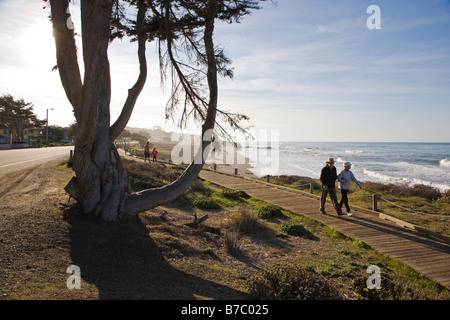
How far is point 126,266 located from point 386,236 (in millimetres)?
7409

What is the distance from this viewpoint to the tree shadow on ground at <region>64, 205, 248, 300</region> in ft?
14.5

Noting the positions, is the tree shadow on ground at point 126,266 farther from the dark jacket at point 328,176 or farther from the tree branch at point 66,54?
the dark jacket at point 328,176

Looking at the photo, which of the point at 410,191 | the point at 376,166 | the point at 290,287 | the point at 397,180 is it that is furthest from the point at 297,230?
the point at 376,166

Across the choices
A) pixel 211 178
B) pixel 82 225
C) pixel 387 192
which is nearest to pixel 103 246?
pixel 82 225

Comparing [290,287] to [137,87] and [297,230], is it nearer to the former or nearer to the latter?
[297,230]

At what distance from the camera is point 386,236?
333 inches

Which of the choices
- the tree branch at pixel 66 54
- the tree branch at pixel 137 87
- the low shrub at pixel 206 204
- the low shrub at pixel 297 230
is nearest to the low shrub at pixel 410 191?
the low shrub at pixel 297 230

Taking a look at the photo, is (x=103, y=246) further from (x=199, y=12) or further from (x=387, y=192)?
(x=387, y=192)

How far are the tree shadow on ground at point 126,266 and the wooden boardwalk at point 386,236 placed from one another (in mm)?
4592

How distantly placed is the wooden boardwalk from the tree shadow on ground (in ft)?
15.1

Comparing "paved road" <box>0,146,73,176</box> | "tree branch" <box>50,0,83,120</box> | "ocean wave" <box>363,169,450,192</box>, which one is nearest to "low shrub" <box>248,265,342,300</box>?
"tree branch" <box>50,0,83,120</box>

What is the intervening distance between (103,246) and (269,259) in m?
3.91

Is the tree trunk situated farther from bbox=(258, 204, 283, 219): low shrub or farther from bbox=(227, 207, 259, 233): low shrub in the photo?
bbox=(258, 204, 283, 219): low shrub

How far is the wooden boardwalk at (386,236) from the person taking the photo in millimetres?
6531
